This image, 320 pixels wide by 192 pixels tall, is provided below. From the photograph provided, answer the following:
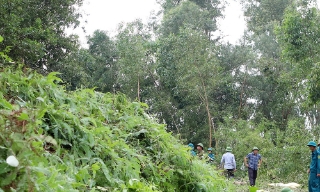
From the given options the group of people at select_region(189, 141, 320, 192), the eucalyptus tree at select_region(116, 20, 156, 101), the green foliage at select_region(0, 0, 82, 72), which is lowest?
the group of people at select_region(189, 141, 320, 192)

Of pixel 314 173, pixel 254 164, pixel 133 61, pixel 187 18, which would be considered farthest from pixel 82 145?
pixel 187 18

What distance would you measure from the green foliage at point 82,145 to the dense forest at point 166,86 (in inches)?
0.5

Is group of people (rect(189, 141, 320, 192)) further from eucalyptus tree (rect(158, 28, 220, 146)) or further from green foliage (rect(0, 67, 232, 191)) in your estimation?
eucalyptus tree (rect(158, 28, 220, 146))

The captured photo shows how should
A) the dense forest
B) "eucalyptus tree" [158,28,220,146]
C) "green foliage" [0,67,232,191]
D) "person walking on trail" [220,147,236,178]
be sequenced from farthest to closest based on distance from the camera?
1. "eucalyptus tree" [158,28,220,146]
2. "person walking on trail" [220,147,236,178]
3. the dense forest
4. "green foliage" [0,67,232,191]

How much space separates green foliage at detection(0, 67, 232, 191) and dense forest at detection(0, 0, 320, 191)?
1 cm

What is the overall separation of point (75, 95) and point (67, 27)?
45.4ft

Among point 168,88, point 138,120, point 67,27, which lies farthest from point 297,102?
point 138,120

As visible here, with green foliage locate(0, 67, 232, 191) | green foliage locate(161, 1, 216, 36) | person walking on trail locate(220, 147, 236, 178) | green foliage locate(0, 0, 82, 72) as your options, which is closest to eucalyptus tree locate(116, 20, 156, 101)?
green foliage locate(161, 1, 216, 36)

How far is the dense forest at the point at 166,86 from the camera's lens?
12.7 ft

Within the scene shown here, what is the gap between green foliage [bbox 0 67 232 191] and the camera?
265 cm

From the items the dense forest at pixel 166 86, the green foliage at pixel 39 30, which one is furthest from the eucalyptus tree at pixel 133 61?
the green foliage at pixel 39 30

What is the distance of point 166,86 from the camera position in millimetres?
27031

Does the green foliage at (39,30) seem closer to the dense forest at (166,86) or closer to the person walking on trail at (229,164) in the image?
the dense forest at (166,86)

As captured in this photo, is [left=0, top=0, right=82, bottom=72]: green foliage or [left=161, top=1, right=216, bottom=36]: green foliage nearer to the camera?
[left=0, top=0, right=82, bottom=72]: green foliage
